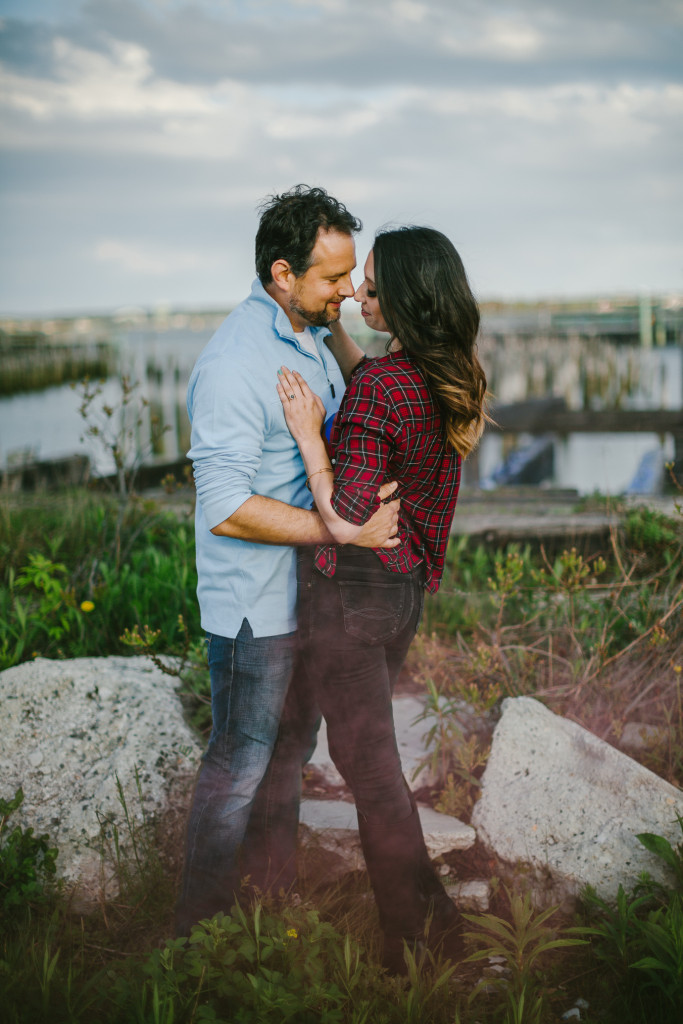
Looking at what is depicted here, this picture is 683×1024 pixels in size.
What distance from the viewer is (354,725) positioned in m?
2.45

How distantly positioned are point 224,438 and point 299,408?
267 mm

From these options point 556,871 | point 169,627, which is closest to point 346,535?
point 556,871

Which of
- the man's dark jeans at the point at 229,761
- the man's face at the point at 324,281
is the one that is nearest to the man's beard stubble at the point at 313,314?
the man's face at the point at 324,281

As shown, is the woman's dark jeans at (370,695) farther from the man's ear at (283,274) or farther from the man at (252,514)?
the man's ear at (283,274)

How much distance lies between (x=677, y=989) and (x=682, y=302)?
46.4 m

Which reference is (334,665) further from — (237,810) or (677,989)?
(677,989)

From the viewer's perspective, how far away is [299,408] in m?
2.45

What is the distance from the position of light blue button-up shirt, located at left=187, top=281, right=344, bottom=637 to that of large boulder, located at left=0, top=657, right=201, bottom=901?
2.94ft

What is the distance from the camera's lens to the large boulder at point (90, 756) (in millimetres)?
2910

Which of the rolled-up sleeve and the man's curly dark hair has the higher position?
the man's curly dark hair

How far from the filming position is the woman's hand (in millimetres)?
2438

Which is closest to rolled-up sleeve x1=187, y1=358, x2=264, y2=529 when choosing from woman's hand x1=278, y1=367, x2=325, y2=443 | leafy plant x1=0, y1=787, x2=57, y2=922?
woman's hand x1=278, y1=367, x2=325, y2=443

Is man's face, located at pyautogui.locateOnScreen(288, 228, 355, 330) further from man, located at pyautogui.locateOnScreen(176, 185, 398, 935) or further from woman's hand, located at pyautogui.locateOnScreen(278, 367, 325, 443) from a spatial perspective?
woman's hand, located at pyautogui.locateOnScreen(278, 367, 325, 443)

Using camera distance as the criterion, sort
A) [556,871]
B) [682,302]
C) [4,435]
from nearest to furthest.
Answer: [556,871] < [4,435] < [682,302]
